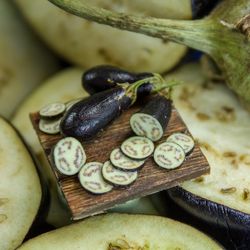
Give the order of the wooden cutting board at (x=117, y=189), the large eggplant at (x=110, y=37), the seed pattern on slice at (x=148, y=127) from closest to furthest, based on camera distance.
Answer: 1. the wooden cutting board at (x=117, y=189)
2. the seed pattern on slice at (x=148, y=127)
3. the large eggplant at (x=110, y=37)

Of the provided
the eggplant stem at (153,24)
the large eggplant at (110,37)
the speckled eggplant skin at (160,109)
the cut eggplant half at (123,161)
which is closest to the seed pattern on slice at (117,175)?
the cut eggplant half at (123,161)

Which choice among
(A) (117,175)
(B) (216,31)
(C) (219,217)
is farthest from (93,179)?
(B) (216,31)

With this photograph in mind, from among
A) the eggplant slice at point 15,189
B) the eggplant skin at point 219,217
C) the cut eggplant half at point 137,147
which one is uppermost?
the cut eggplant half at point 137,147

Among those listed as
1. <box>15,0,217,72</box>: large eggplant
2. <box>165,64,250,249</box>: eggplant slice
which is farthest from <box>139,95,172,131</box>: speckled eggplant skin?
<box>15,0,217,72</box>: large eggplant

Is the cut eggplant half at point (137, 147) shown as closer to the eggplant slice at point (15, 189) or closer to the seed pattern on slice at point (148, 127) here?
the seed pattern on slice at point (148, 127)

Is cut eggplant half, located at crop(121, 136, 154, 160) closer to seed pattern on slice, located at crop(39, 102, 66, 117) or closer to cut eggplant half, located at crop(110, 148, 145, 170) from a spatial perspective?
cut eggplant half, located at crop(110, 148, 145, 170)

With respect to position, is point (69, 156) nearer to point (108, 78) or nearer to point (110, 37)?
point (108, 78)
